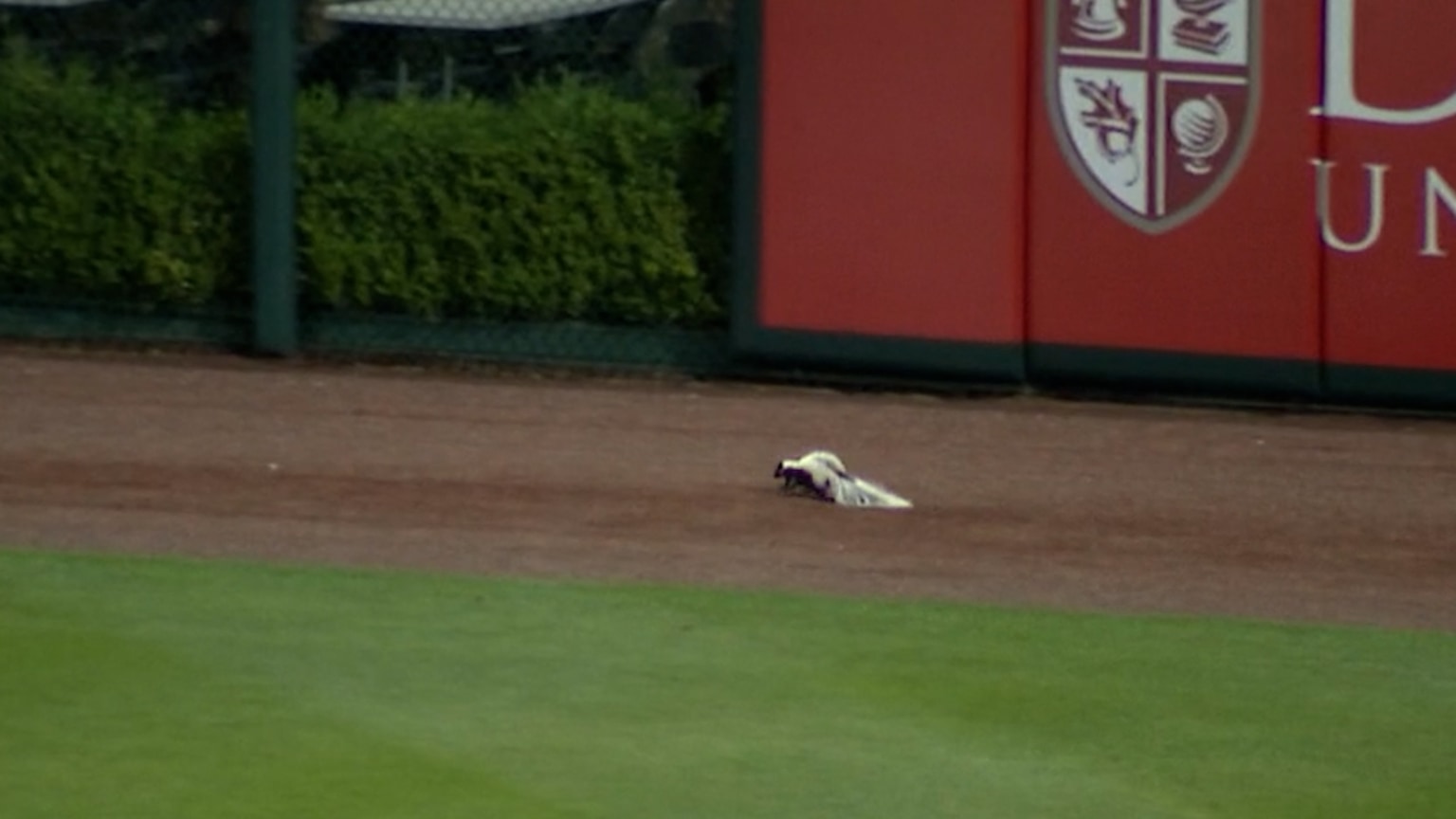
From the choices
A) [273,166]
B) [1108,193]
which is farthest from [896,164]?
[273,166]

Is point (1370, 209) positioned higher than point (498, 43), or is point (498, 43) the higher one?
point (498, 43)

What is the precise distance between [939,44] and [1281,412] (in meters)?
1.90

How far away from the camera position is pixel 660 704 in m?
5.86

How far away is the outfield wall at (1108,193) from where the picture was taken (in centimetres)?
1000

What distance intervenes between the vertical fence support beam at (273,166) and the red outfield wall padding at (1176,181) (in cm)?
297

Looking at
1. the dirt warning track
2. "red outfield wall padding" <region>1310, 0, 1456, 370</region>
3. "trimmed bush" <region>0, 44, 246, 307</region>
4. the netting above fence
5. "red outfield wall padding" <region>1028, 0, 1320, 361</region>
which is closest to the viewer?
the dirt warning track

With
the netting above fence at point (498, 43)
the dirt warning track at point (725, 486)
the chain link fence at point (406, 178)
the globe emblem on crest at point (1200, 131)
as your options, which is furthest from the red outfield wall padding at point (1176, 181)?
the netting above fence at point (498, 43)

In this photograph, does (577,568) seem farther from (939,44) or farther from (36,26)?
(36,26)

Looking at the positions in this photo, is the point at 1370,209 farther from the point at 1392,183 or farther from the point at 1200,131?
the point at 1200,131

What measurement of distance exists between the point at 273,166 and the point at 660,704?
560 centimetres

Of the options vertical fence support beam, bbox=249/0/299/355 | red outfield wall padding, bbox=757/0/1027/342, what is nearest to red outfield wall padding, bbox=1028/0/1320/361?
red outfield wall padding, bbox=757/0/1027/342

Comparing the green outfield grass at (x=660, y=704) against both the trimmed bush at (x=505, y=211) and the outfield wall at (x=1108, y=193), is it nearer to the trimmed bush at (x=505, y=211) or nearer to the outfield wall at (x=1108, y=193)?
the outfield wall at (x=1108, y=193)

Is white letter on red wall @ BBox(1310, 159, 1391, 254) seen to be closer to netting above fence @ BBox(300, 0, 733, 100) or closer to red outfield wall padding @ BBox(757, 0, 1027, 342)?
red outfield wall padding @ BBox(757, 0, 1027, 342)

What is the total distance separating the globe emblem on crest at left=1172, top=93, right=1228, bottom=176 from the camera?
1021 centimetres
